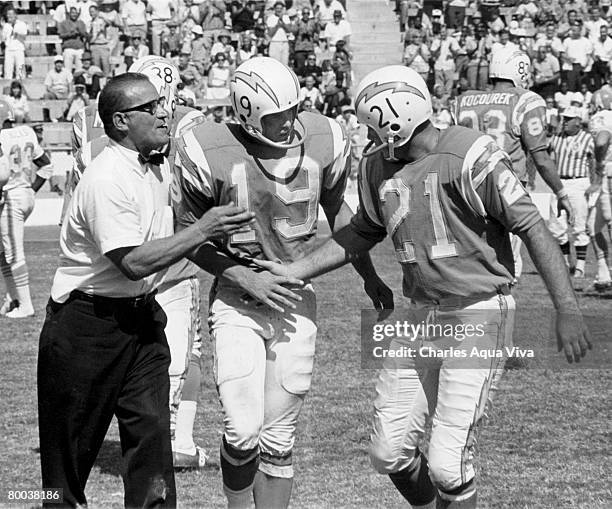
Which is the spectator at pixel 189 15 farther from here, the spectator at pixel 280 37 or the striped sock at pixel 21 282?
the striped sock at pixel 21 282

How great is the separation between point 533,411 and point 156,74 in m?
3.56

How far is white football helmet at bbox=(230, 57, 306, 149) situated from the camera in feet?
17.7

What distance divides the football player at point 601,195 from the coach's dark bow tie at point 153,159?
8211 millimetres

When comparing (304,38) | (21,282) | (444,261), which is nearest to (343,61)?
(304,38)

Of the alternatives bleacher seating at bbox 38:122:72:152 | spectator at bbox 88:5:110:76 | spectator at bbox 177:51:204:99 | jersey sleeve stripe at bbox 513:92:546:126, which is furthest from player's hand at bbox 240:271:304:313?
spectator at bbox 88:5:110:76

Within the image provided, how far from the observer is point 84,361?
200 inches

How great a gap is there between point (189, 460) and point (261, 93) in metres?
2.46

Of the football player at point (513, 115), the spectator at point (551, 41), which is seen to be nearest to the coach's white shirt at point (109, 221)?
the football player at point (513, 115)

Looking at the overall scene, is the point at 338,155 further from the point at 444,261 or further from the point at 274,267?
the point at 444,261

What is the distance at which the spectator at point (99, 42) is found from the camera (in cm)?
2638

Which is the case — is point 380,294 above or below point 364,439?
above

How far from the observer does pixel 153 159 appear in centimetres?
527

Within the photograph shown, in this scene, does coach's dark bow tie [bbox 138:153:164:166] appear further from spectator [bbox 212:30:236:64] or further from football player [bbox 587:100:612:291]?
spectator [bbox 212:30:236:64]

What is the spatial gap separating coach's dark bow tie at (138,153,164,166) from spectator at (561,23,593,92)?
22066mm
